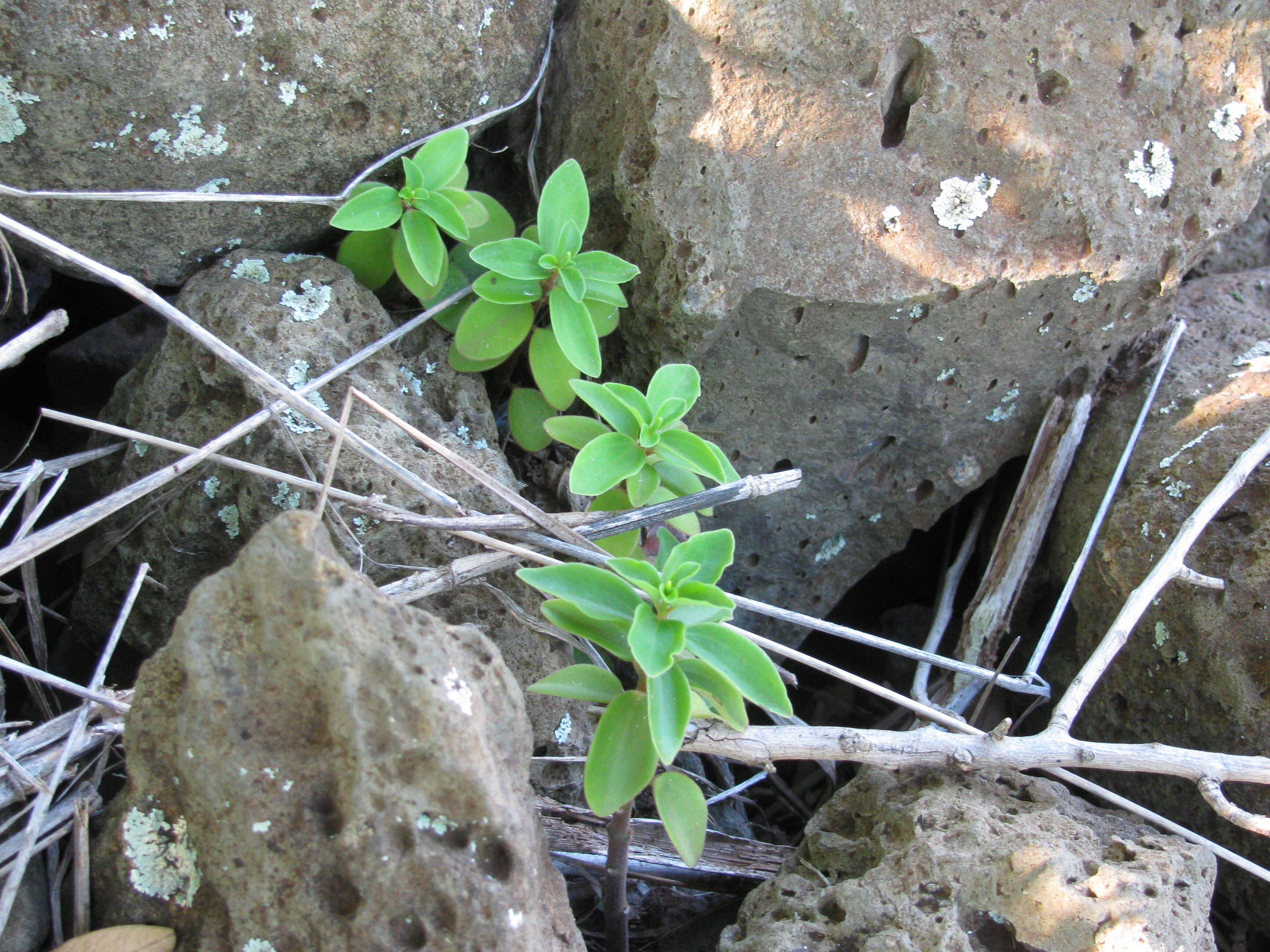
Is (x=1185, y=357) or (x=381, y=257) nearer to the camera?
(x=381, y=257)

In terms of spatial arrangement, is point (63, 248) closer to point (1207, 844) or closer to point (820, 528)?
point (820, 528)

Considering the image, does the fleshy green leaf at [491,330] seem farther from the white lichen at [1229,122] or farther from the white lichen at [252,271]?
the white lichen at [1229,122]

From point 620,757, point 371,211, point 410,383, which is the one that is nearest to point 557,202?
point 371,211

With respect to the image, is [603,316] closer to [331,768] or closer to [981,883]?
[331,768]

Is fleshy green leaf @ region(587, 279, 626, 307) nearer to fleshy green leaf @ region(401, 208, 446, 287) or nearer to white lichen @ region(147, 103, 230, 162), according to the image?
fleshy green leaf @ region(401, 208, 446, 287)

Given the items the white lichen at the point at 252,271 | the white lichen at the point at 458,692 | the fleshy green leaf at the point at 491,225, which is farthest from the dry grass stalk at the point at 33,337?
the white lichen at the point at 458,692

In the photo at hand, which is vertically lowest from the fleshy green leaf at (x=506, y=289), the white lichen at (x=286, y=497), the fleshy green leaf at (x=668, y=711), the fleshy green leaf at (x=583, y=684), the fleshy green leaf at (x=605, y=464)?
the fleshy green leaf at (x=583, y=684)

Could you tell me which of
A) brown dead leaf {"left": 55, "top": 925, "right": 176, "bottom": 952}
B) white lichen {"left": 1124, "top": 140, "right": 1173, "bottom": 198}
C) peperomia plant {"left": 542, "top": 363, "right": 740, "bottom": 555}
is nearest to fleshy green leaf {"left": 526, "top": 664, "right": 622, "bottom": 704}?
peperomia plant {"left": 542, "top": 363, "right": 740, "bottom": 555}

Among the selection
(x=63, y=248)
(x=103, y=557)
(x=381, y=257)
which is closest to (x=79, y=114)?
(x=63, y=248)
